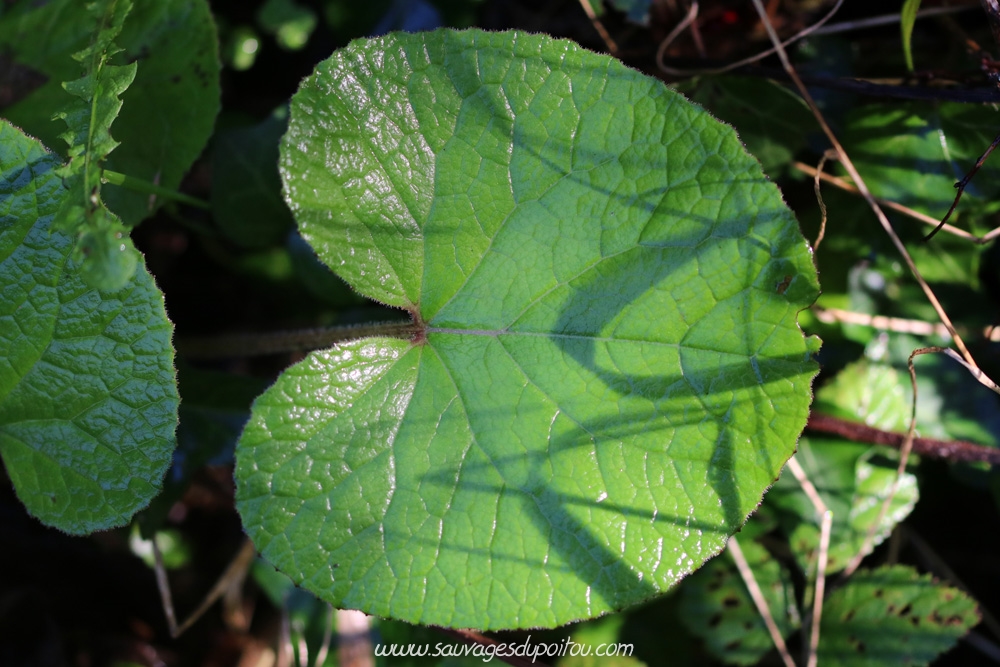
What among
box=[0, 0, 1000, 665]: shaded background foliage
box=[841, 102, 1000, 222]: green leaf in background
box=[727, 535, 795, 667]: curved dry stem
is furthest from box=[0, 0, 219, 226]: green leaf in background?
box=[727, 535, 795, 667]: curved dry stem

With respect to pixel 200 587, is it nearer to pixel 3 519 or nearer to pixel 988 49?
pixel 3 519

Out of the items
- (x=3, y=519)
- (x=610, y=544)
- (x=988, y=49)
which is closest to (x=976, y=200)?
(x=988, y=49)

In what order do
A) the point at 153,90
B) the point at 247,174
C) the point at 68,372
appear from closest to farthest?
the point at 68,372 → the point at 153,90 → the point at 247,174

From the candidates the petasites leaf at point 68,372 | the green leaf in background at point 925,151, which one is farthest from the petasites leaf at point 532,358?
the green leaf in background at point 925,151

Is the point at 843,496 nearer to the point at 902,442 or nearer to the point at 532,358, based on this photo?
the point at 902,442

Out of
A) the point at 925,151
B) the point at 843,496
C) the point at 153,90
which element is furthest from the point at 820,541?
the point at 153,90
